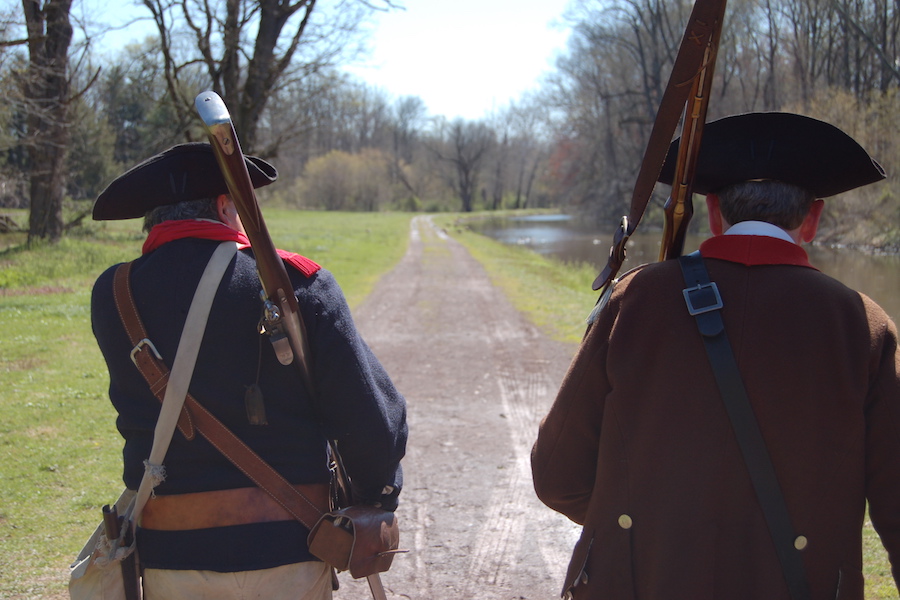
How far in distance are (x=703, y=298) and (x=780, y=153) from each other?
45 cm

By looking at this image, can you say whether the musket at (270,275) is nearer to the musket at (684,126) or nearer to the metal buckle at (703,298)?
the musket at (684,126)

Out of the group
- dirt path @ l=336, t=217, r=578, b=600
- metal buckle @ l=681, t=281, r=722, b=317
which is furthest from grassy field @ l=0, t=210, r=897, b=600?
metal buckle @ l=681, t=281, r=722, b=317

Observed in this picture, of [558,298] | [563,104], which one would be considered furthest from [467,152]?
[558,298]

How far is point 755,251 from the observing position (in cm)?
170

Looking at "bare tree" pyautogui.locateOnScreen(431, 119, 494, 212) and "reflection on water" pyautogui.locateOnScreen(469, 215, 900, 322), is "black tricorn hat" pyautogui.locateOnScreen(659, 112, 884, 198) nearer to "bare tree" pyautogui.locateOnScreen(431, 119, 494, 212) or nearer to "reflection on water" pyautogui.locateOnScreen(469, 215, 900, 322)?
"reflection on water" pyautogui.locateOnScreen(469, 215, 900, 322)

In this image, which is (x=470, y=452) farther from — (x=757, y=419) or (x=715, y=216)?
(x=757, y=419)

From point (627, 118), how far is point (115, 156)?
27929 millimetres

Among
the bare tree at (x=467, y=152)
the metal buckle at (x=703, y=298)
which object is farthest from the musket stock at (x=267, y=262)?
the bare tree at (x=467, y=152)

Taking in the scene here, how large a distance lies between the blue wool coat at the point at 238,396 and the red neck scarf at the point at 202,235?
0.02 metres

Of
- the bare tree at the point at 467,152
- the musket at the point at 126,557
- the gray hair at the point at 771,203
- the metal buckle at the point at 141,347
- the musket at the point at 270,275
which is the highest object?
the bare tree at the point at 467,152

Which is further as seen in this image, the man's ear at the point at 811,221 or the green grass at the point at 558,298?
the green grass at the point at 558,298

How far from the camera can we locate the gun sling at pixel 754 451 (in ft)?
5.29

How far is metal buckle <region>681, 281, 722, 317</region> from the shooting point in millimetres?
1631

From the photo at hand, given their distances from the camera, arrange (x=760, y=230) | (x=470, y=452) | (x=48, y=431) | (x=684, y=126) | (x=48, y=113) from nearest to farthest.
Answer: (x=760, y=230), (x=684, y=126), (x=470, y=452), (x=48, y=431), (x=48, y=113)
